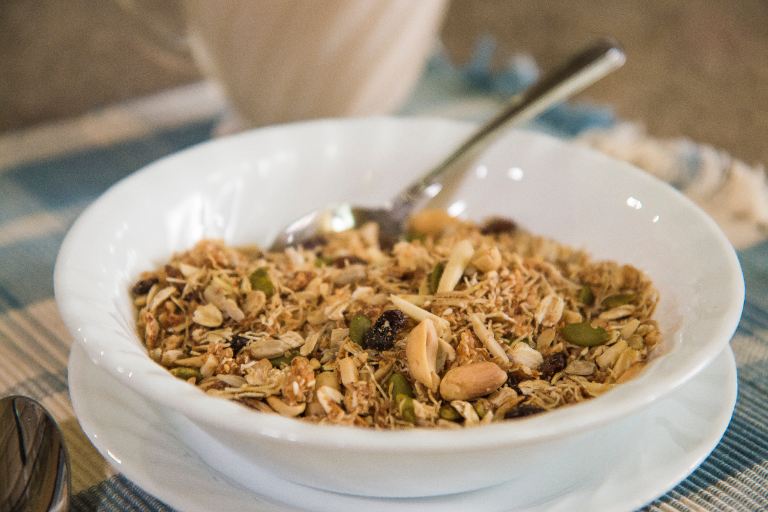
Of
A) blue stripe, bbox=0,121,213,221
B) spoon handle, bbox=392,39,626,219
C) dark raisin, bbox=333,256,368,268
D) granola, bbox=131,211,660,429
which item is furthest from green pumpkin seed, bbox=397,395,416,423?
blue stripe, bbox=0,121,213,221

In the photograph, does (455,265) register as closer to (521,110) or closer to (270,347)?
(270,347)

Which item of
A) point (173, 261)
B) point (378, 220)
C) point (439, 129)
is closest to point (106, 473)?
point (173, 261)

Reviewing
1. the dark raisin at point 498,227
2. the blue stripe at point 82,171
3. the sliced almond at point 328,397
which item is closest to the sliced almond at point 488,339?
the sliced almond at point 328,397

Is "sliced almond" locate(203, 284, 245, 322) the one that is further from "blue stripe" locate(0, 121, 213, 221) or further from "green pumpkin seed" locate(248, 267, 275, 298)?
"blue stripe" locate(0, 121, 213, 221)

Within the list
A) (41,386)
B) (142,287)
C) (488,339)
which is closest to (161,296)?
(142,287)

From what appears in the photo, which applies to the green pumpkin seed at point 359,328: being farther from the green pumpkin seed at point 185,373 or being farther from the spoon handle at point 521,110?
the spoon handle at point 521,110
